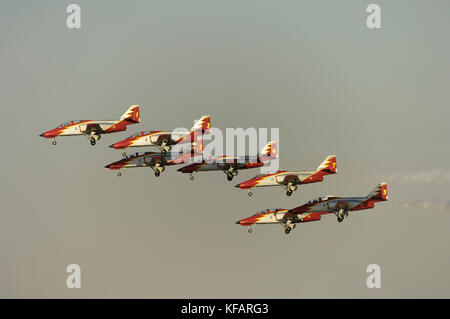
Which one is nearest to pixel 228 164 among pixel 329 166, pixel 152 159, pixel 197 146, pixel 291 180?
pixel 197 146

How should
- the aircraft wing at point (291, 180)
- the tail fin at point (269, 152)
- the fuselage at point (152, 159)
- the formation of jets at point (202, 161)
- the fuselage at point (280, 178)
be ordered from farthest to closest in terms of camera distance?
the tail fin at point (269, 152) < the aircraft wing at point (291, 180) < the fuselage at point (280, 178) < the fuselage at point (152, 159) < the formation of jets at point (202, 161)

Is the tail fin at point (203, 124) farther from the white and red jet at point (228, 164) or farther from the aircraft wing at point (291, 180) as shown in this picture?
the aircraft wing at point (291, 180)

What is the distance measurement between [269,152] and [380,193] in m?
15.3

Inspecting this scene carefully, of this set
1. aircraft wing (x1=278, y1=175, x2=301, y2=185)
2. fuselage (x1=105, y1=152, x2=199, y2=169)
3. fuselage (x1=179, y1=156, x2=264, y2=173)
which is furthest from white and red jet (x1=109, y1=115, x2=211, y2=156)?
aircraft wing (x1=278, y1=175, x2=301, y2=185)

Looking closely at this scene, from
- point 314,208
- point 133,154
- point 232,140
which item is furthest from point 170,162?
point 314,208

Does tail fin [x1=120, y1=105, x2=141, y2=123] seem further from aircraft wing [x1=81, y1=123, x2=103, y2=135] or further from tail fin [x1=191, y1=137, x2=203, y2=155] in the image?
tail fin [x1=191, y1=137, x2=203, y2=155]

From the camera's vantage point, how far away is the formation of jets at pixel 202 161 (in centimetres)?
8944

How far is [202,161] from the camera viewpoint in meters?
95.5

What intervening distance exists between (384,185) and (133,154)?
102 feet

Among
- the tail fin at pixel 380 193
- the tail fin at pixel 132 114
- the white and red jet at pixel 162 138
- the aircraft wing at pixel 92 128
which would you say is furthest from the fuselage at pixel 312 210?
the aircraft wing at pixel 92 128

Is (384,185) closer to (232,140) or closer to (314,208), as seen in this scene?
(314,208)

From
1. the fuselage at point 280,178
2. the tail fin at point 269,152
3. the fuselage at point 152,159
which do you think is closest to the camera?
the fuselage at point 152,159

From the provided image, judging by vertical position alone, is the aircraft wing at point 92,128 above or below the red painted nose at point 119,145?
above
